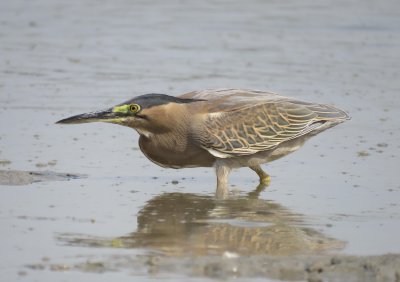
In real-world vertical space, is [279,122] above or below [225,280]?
above

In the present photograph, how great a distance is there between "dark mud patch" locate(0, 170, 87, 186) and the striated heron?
2.23 ft

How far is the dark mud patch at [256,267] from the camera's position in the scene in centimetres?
642

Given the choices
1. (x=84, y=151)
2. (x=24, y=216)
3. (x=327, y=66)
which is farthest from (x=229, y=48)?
(x=24, y=216)

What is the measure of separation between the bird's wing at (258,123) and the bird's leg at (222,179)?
158mm

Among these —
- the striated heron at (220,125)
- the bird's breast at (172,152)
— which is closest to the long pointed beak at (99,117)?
the striated heron at (220,125)

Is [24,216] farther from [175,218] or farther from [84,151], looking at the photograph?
[84,151]

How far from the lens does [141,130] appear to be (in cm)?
890

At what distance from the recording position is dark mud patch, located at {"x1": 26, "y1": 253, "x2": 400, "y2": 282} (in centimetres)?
642

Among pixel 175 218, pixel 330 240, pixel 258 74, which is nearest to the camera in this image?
pixel 330 240

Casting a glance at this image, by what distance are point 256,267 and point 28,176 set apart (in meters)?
3.28

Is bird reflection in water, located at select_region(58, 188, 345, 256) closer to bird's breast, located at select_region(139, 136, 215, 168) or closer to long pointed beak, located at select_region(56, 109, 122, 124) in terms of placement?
bird's breast, located at select_region(139, 136, 215, 168)

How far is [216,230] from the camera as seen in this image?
25.2ft

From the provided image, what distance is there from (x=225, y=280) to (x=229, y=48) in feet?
32.6

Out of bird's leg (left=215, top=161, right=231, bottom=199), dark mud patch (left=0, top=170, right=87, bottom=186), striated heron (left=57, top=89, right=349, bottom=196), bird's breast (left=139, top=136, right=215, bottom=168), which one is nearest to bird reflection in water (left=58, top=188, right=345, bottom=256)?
bird's leg (left=215, top=161, right=231, bottom=199)
